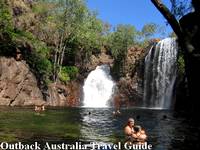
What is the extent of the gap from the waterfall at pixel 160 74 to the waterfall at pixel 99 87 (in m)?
9.93

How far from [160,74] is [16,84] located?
30985 mm

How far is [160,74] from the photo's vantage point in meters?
82.4

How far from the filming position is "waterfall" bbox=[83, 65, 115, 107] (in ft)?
297

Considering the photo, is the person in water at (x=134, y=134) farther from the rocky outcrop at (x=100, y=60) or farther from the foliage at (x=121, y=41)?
the foliage at (x=121, y=41)

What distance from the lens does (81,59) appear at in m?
88.8

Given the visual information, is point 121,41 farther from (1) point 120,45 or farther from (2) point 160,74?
(2) point 160,74

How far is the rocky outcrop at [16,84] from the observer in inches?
2497

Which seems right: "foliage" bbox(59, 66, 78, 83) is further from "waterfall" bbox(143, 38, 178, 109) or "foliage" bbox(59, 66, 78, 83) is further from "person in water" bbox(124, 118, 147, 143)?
"person in water" bbox(124, 118, 147, 143)

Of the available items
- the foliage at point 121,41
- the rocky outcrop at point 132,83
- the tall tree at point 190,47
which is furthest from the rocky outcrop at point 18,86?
the tall tree at point 190,47

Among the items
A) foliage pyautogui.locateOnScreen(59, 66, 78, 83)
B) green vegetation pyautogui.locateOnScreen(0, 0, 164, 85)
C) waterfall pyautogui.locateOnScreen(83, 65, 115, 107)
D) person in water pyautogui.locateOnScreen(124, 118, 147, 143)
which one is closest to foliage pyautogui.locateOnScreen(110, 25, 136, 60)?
green vegetation pyautogui.locateOnScreen(0, 0, 164, 85)

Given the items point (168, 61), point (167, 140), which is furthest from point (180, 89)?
point (167, 140)

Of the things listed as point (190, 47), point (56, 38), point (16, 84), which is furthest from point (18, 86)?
point (190, 47)

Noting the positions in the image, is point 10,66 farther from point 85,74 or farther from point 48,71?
point 85,74

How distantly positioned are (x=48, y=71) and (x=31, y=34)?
797 cm
